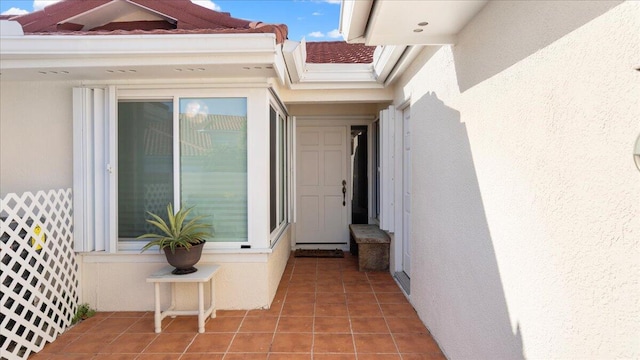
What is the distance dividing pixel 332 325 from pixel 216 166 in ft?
6.61

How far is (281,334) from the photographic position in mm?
3264

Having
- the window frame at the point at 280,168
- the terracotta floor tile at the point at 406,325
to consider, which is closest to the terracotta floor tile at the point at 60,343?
the window frame at the point at 280,168

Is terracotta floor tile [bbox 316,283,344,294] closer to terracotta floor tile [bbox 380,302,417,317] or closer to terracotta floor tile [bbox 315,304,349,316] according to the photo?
terracotta floor tile [bbox 315,304,349,316]

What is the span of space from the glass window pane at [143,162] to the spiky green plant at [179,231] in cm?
20

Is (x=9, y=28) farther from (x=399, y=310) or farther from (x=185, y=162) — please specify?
(x=399, y=310)

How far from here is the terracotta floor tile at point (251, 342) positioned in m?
3.00

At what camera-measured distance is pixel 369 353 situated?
2914 millimetres

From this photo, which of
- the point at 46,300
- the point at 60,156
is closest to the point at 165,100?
the point at 60,156

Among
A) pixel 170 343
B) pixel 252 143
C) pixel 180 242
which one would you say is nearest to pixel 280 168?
pixel 252 143

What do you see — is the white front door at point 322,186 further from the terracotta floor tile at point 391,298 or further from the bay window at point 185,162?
the bay window at point 185,162

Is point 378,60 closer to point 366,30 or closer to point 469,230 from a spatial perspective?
point 366,30

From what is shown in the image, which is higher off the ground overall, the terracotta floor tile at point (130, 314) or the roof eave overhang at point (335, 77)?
the roof eave overhang at point (335, 77)

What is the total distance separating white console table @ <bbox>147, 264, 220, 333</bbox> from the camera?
3342 millimetres

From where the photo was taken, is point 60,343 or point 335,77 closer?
point 60,343
